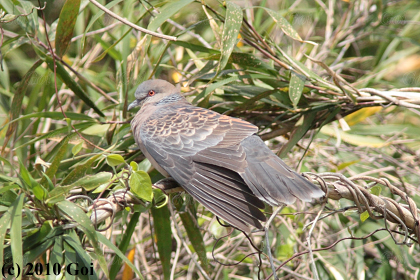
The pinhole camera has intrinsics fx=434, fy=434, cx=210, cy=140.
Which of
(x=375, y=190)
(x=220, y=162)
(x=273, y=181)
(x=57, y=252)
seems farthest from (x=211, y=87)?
(x=57, y=252)

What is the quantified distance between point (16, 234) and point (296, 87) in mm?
1620

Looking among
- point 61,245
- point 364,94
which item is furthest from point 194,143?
point 364,94

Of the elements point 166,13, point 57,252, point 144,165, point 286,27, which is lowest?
point 144,165

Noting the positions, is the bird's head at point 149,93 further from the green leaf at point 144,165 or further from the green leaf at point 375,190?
the green leaf at point 375,190

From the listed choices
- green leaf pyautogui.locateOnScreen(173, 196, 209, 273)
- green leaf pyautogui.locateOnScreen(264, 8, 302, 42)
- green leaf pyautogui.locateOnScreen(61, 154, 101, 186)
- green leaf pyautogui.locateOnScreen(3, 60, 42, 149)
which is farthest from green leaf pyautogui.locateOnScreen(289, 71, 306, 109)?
green leaf pyautogui.locateOnScreen(3, 60, 42, 149)

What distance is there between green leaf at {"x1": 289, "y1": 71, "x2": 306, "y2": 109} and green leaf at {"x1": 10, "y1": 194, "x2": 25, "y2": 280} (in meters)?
1.48

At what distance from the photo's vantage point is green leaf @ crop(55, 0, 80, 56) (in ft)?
8.25

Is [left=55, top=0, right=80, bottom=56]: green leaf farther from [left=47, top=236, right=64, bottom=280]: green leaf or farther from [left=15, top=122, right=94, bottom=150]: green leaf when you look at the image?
[left=47, top=236, right=64, bottom=280]: green leaf

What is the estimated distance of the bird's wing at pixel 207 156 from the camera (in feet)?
6.82

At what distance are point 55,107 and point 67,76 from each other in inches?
36.1

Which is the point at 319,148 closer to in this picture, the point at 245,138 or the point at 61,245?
the point at 245,138

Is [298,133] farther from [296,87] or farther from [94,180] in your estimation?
[94,180]

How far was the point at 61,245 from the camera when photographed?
5.99ft

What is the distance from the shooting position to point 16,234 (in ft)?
5.52
